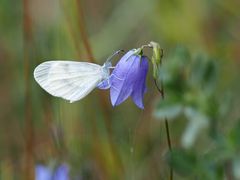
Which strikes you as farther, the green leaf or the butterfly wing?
the butterfly wing

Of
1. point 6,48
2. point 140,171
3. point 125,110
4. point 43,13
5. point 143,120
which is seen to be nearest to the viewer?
point 140,171

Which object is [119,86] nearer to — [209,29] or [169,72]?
[169,72]

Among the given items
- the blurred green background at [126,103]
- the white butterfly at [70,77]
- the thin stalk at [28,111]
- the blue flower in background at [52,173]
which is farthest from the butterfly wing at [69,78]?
the thin stalk at [28,111]

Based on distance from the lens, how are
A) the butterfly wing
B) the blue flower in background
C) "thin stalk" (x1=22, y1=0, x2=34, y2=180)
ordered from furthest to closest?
"thin stalk" (x1=22, y1=0, x2=34, y2=180) → the blue flower in background → the butterfly wing

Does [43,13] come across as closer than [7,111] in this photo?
No

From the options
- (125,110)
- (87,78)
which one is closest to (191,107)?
(87,78)

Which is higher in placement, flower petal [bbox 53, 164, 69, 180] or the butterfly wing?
the butterfly wing

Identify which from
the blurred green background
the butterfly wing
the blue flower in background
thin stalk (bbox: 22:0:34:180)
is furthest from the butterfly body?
thin stalk (bbox: 22:0:34:180)

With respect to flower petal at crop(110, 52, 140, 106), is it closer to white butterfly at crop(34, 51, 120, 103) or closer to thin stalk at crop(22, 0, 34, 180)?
white butterfly at crop(34, 51, 120, 103)
